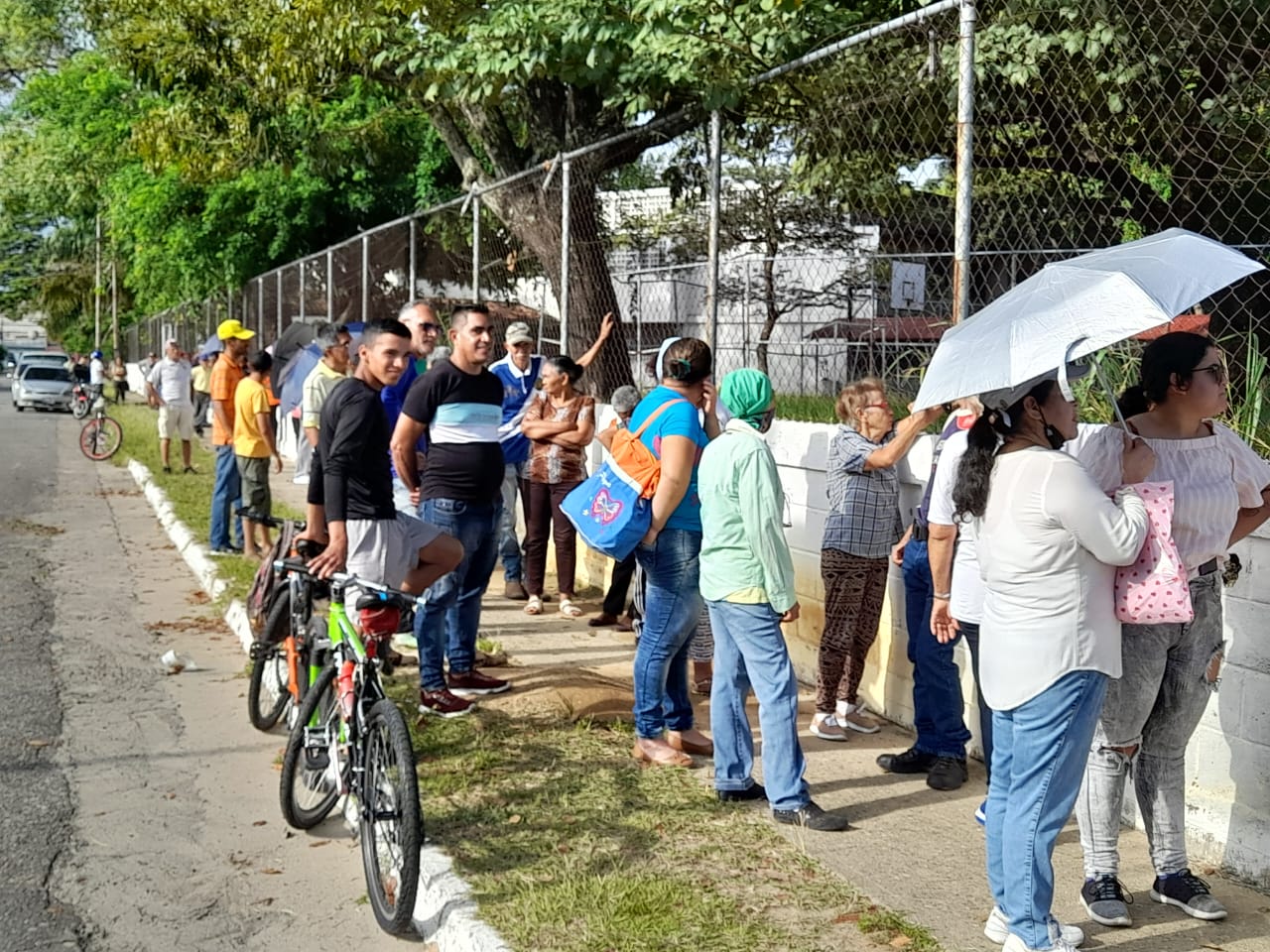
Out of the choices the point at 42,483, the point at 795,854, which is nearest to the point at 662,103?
the point at 795,854

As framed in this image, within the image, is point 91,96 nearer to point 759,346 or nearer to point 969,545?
A: point 759,346

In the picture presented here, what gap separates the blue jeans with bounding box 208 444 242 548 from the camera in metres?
12.0

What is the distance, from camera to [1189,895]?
14.8ft

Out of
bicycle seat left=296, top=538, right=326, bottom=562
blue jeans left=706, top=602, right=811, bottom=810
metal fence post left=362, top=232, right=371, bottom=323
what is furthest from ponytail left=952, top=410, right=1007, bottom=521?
metal fence post left=362, top=232, right=371, bottom=323

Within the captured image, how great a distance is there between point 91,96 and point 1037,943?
3865 cm

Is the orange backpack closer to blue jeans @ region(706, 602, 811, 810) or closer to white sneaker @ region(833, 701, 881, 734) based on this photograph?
blue jeans @ region(706, 602, 811, 810)

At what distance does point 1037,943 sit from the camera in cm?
398

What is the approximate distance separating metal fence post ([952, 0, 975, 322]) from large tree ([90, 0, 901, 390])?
2195 mm

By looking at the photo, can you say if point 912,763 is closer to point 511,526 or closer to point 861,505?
point 861,505

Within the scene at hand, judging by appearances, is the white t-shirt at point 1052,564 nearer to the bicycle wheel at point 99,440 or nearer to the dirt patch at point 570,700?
the dirt patch at point 570,700

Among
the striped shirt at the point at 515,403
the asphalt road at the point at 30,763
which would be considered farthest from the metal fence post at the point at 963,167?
the asphalt road at the point at 30,763

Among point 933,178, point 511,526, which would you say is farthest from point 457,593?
point 511,526

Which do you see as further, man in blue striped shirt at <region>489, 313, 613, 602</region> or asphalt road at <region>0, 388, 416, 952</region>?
man in blue striped shirt at <region>489, 313, 613, 602</region>

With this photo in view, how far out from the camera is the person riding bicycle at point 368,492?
5.59 metres
